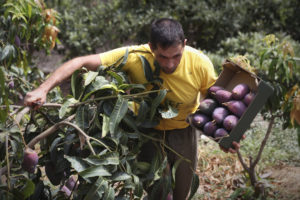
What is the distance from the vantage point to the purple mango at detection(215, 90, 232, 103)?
1886mm

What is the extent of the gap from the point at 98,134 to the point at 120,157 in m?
0.16

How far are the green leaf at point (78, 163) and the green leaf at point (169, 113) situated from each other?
1.56 ft

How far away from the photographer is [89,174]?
1.58 meters

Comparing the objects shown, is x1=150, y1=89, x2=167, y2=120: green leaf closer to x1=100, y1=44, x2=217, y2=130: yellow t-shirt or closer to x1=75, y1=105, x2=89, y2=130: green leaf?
x1=100, y1=44, x2=217, y2=130: yellow t-shirt

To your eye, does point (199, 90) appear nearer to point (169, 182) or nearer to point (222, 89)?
→ point (222, 89)

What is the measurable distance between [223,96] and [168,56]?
356 millimetres

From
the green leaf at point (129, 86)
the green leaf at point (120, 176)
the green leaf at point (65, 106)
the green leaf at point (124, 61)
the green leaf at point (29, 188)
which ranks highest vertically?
the green leaf at point (124, 61)

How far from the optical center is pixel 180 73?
204cm

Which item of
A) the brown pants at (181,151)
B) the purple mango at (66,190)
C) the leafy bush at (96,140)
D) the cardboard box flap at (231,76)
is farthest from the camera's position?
the brown pants at (181,151)

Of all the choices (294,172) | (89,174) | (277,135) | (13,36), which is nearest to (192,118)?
(89,174)

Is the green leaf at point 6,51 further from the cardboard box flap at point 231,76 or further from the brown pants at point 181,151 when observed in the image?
the cardboard box flap at point 231,76

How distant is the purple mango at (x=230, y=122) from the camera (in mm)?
1761

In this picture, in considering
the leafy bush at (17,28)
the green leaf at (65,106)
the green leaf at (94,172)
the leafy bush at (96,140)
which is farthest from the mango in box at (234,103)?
the leafy bush at (17,28)

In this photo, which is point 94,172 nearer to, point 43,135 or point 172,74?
point 43,135
